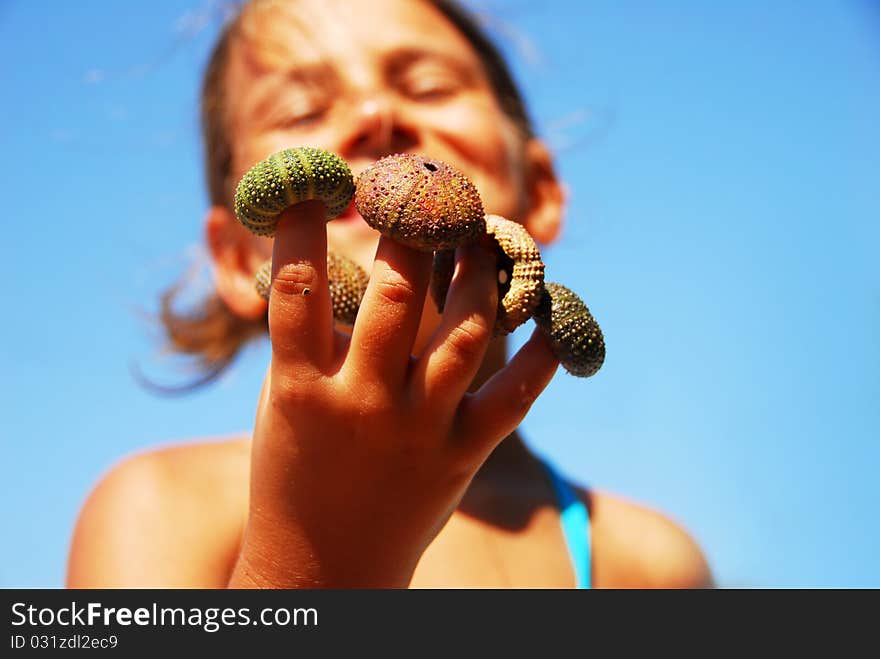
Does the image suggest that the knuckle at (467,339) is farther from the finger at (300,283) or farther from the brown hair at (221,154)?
the brown hair at (221,154)

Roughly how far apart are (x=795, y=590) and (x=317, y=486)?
4.48ft

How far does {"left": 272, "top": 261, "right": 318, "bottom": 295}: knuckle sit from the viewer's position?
1.37 m

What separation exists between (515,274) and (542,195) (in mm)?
2473

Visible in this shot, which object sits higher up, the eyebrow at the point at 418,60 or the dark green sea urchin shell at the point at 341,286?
the eyebrow at the point at 418,60

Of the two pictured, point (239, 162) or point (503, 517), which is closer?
point (503, 517)

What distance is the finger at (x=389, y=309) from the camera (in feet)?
4.54

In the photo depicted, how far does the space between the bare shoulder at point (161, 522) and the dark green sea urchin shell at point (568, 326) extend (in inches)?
52.5

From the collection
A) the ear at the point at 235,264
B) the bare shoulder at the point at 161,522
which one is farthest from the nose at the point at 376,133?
the bare shoulder at the point at 161,522

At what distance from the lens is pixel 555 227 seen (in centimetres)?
370

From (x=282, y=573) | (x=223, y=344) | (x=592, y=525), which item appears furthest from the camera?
(x=223, y=344)

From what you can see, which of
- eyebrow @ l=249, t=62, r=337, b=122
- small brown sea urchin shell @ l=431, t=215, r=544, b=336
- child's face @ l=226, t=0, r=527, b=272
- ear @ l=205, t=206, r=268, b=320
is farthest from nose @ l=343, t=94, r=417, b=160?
small brown sea urchin shell @ l=431, t=215, r=544, b=336
